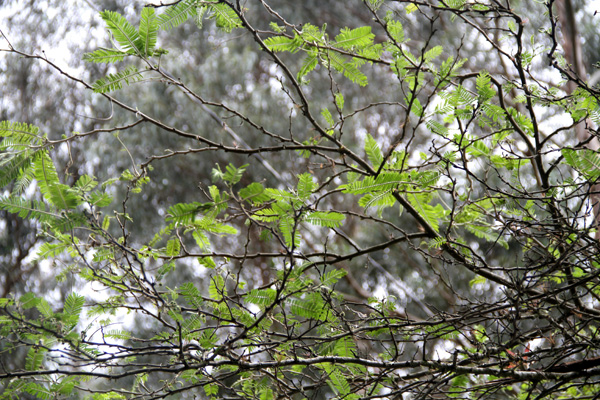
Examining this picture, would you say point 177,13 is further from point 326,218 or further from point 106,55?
point 326,218

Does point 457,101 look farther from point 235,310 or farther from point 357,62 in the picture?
point 235,310

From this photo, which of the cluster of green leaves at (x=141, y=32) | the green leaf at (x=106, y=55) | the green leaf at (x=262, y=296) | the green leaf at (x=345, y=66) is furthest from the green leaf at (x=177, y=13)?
the green leaf at (x=262, y=296)

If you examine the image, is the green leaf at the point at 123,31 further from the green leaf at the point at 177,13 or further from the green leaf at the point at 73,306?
the green leaf at the point at 73,306

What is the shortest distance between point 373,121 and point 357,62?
213 inches

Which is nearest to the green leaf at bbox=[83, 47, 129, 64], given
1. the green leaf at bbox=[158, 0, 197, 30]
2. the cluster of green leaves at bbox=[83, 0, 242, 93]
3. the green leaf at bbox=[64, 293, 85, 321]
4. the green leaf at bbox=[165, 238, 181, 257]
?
the cluster of green leaves at bbox=[83, 0, 242, 93]

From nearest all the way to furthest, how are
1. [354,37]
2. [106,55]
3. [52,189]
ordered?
[52,189] → [106,55] → [354,37]

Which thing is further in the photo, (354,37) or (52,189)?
(354,37)

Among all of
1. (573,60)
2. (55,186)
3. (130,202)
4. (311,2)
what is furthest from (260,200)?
(311,2)

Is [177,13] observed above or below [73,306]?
above

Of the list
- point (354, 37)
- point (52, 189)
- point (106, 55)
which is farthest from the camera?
point (354, 37)

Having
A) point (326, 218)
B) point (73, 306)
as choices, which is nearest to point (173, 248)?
point (73, 306)

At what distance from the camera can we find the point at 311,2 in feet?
23.7

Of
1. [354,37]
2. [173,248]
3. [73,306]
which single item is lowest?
[73,306]

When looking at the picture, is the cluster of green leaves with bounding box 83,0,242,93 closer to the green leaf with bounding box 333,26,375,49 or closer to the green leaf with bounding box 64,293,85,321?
the green leaf with bounding box 333,26,375,49
